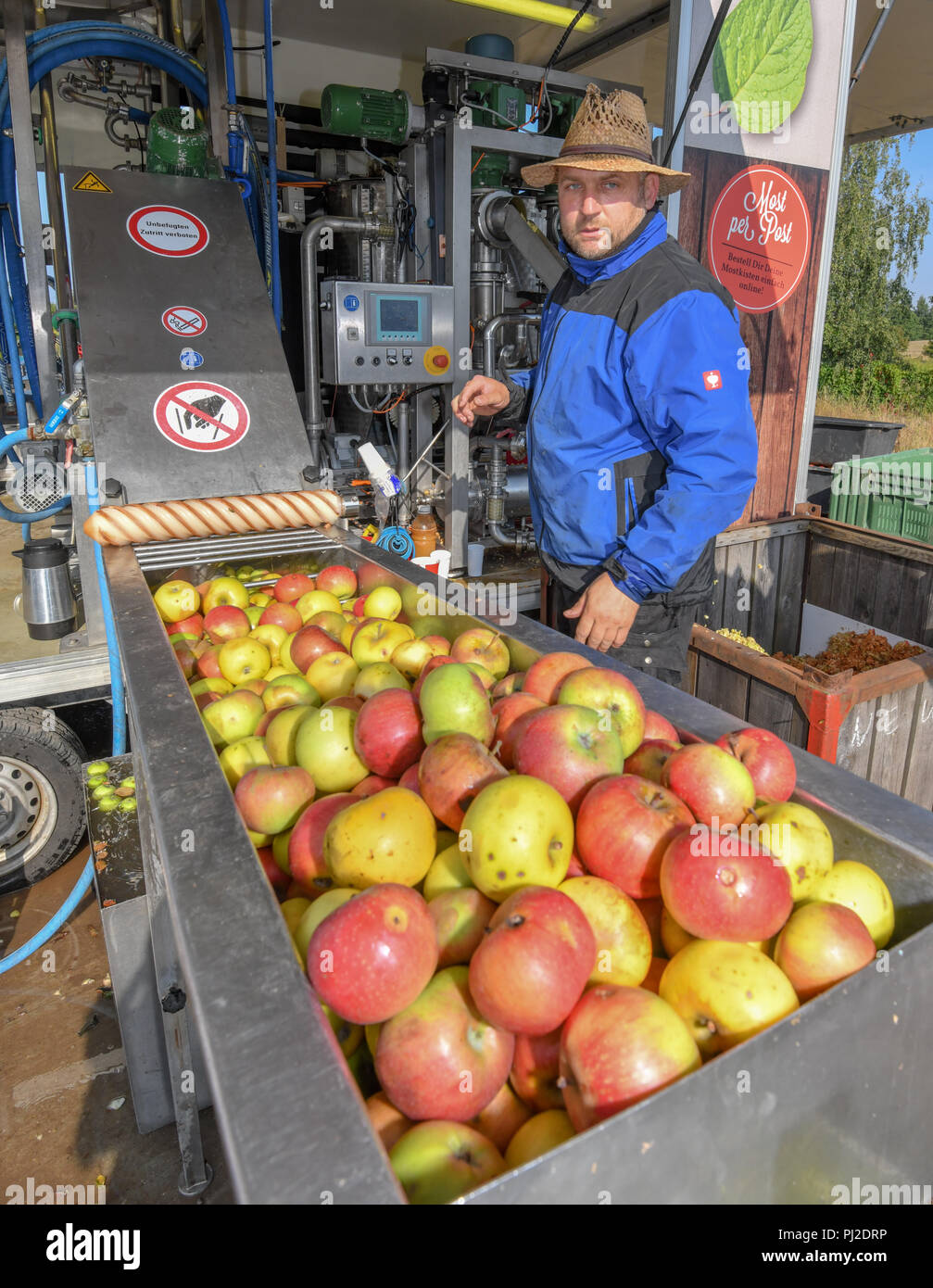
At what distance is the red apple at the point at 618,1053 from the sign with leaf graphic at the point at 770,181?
350 centimetres

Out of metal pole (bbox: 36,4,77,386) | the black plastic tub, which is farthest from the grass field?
metal pole (bbox: 36,4,77,386)

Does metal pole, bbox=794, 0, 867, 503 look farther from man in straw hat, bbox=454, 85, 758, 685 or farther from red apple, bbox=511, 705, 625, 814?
red apple, bbox=511, 705, 625, 814

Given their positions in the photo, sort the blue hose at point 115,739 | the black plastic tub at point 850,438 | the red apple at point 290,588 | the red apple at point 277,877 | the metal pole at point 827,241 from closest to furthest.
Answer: the red apple at point 277,877 < the red apple at point 290,588 < the blue hose at point 115,739 < the metal pole at point 827,241 < the black plastic tub at point 850,438

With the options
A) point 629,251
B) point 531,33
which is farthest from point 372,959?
point 531,33

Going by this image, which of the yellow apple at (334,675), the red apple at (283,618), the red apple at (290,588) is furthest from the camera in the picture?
the red apple at (290,588)

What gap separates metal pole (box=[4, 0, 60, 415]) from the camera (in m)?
3.52

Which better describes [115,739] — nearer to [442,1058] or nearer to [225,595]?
[225,595]

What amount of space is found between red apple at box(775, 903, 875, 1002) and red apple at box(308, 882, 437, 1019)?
1.54 ft

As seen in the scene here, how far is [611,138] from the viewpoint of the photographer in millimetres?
2359

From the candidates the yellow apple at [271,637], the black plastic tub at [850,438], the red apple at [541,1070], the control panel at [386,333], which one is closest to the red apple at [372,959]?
the red apple at [541,1070]

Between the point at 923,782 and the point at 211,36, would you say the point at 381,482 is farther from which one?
the point at 923,782

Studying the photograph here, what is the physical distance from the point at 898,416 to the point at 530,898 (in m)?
25.6

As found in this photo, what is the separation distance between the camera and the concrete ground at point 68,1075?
8.09 feet

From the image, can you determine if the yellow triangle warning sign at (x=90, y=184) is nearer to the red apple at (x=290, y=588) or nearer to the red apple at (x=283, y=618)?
the red apple at (x=290, y=588)
